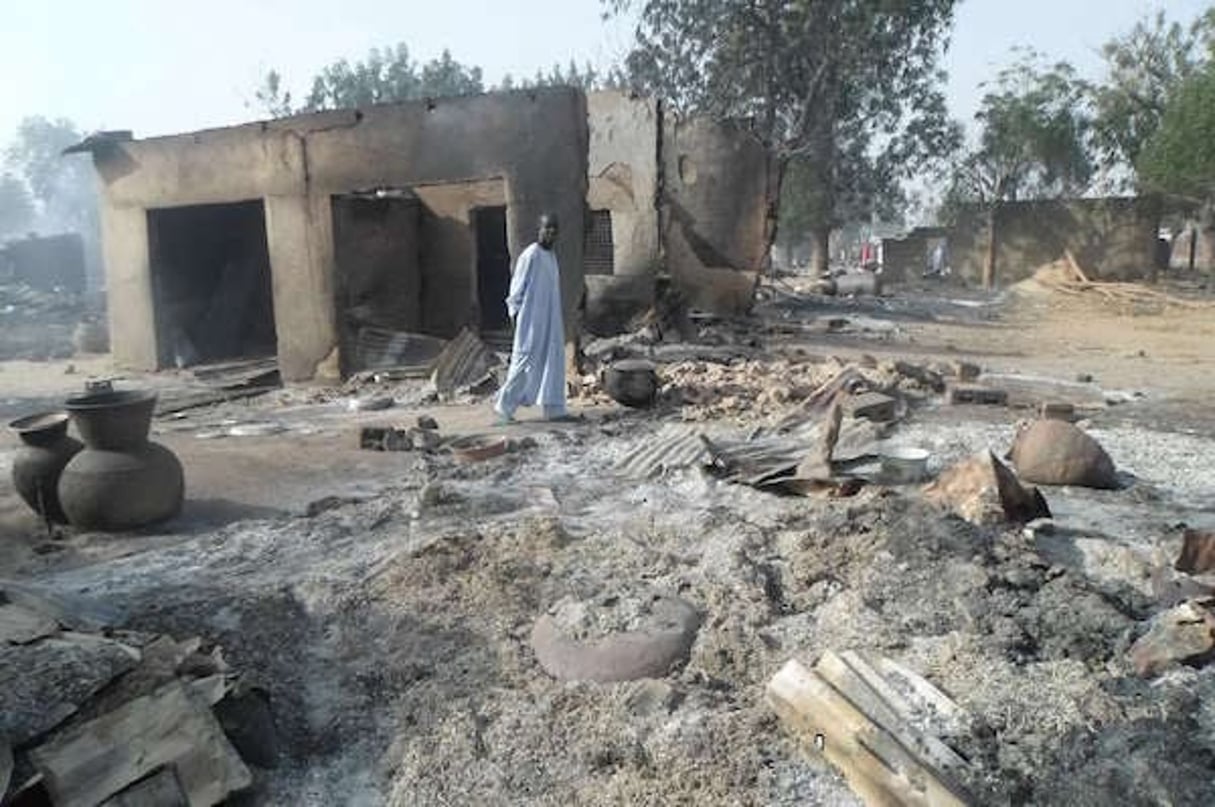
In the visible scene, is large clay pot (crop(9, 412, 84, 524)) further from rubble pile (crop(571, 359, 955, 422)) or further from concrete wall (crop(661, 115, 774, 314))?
concrete wall (crop(661, 115, 774, 314))

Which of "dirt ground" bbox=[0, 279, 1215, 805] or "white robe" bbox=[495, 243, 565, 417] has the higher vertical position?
"white robe" bbox=[495, 243, 565, 417]

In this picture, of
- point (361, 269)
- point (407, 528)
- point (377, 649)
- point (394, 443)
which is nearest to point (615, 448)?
point (394, 443)

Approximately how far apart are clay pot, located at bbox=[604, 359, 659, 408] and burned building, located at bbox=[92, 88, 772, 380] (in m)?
1.61

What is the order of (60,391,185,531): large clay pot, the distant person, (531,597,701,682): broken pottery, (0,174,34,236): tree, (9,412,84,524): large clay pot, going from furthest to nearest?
(0,174,34,236): tree
the distant person
(9,412,84,524): large clay pot
(60,391,185,531): large clay pot
(531,597,701,682): broken pottery

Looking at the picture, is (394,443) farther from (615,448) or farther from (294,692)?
(294,692)

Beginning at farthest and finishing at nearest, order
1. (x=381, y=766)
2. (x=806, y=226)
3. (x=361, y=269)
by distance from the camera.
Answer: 1. (x=806, y=226)
2. (x=361, y=269)
3. (x=381, y=766)

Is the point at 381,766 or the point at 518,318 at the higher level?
the point at 518,318

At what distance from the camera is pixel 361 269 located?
1196cm

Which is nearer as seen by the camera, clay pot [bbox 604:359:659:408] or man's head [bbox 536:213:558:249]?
man's head [bbox 536:213:558:249]

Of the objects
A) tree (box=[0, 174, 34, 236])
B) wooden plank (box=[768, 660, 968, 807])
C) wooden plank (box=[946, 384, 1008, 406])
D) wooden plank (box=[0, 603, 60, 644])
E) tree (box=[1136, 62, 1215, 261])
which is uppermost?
tree (box=[0, 174, 34, 236])

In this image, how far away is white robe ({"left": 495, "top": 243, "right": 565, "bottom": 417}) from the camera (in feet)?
26.4

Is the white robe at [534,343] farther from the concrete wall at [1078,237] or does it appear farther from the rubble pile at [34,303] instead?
the concrete wall at [1078,237]

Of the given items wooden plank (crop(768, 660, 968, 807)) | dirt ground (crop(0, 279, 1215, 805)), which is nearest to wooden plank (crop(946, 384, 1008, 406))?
dirt ground (crop(0, 279, 1215, 805))

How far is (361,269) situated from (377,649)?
894cm
